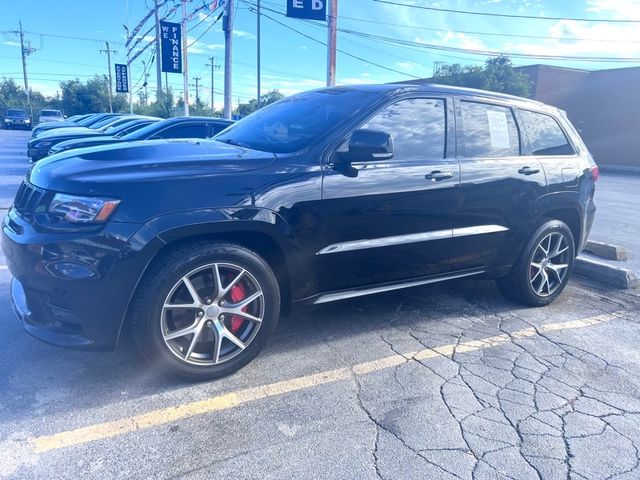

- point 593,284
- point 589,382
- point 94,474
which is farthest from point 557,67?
point 94,474

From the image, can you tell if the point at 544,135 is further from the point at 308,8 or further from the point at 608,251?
the point at 308,8

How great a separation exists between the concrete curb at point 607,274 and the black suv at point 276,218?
49.3 inches

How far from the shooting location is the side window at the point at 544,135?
14.5ft

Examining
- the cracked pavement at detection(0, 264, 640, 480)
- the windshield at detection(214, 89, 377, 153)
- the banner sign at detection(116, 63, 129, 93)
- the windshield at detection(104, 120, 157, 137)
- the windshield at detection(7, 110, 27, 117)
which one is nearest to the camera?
the cracked pavement at detection(0, 264, 640, 480)

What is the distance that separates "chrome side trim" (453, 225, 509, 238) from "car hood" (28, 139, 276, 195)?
64.2 inches

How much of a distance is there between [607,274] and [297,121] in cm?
384

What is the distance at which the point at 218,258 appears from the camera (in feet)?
9.64

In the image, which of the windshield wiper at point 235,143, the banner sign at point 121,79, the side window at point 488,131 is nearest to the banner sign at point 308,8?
the side window at point 488,131

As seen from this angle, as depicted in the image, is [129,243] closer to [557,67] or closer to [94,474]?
[94,474]

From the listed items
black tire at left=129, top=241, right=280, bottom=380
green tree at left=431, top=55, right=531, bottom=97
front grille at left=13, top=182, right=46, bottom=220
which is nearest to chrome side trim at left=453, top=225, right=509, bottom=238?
black tire at left=129, top=241, right=280, bottom=380

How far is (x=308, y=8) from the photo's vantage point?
12.1 m

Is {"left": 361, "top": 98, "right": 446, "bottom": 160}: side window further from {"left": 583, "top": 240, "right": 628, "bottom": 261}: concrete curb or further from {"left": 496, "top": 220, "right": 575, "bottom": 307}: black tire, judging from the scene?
{"left": 583, "top": 240, "right": 628, "bottom": 261}: concrete curb

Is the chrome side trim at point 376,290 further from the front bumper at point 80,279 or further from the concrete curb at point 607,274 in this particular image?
the concrete curb at point 607,274

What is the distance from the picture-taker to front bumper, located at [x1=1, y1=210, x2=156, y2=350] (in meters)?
2.64
